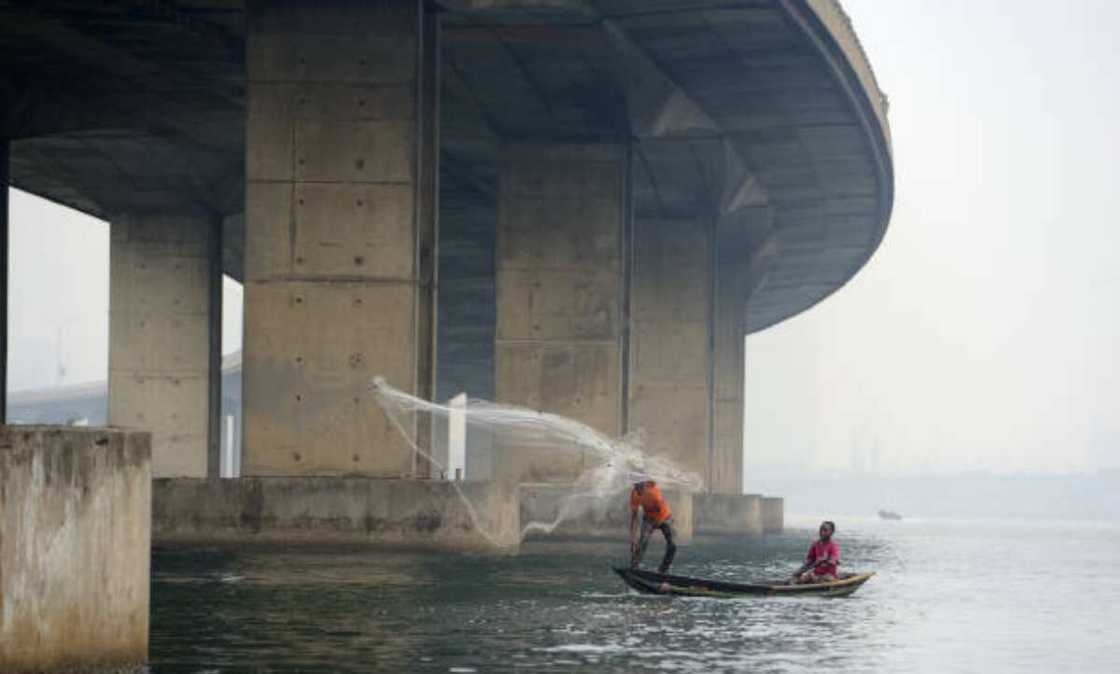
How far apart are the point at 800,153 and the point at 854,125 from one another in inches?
196

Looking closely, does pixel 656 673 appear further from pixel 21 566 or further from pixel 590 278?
pixel 590 278

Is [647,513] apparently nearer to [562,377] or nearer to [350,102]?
[350,102]

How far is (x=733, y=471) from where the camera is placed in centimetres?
9844

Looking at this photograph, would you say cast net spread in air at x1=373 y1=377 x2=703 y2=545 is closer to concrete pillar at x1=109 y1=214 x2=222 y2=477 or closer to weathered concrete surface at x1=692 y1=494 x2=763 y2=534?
weathered concrete surface at x1=692 y1=494 x2=763 y2=534

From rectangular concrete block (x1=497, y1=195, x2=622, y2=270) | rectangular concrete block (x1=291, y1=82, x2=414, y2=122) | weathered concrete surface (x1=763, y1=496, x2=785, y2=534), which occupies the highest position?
rectangular concrete block (x1=291, y1=82, x2=414, y2=122)

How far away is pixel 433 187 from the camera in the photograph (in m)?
45.8

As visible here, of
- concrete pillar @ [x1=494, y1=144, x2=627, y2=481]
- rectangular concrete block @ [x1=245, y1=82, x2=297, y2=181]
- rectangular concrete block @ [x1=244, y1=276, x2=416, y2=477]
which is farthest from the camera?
concrete pillar @ [x1=494, y1=144, x2=627, y2=481]

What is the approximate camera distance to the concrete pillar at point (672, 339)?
7912cm

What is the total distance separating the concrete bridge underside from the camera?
43906mm

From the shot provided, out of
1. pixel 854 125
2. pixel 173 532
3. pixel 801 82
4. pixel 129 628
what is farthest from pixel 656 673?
pixel 854 125

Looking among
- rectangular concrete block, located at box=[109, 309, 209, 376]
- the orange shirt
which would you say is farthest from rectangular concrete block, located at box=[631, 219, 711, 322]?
the orange shirt

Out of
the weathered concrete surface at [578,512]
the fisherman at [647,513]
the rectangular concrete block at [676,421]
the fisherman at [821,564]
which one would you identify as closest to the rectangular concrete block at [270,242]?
the fisherman at [647,513]

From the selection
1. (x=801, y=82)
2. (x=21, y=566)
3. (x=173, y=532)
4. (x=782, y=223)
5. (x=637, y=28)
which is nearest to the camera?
(x=21, y=566)

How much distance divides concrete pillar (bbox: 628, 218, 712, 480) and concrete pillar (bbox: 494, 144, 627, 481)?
55.7 ft
